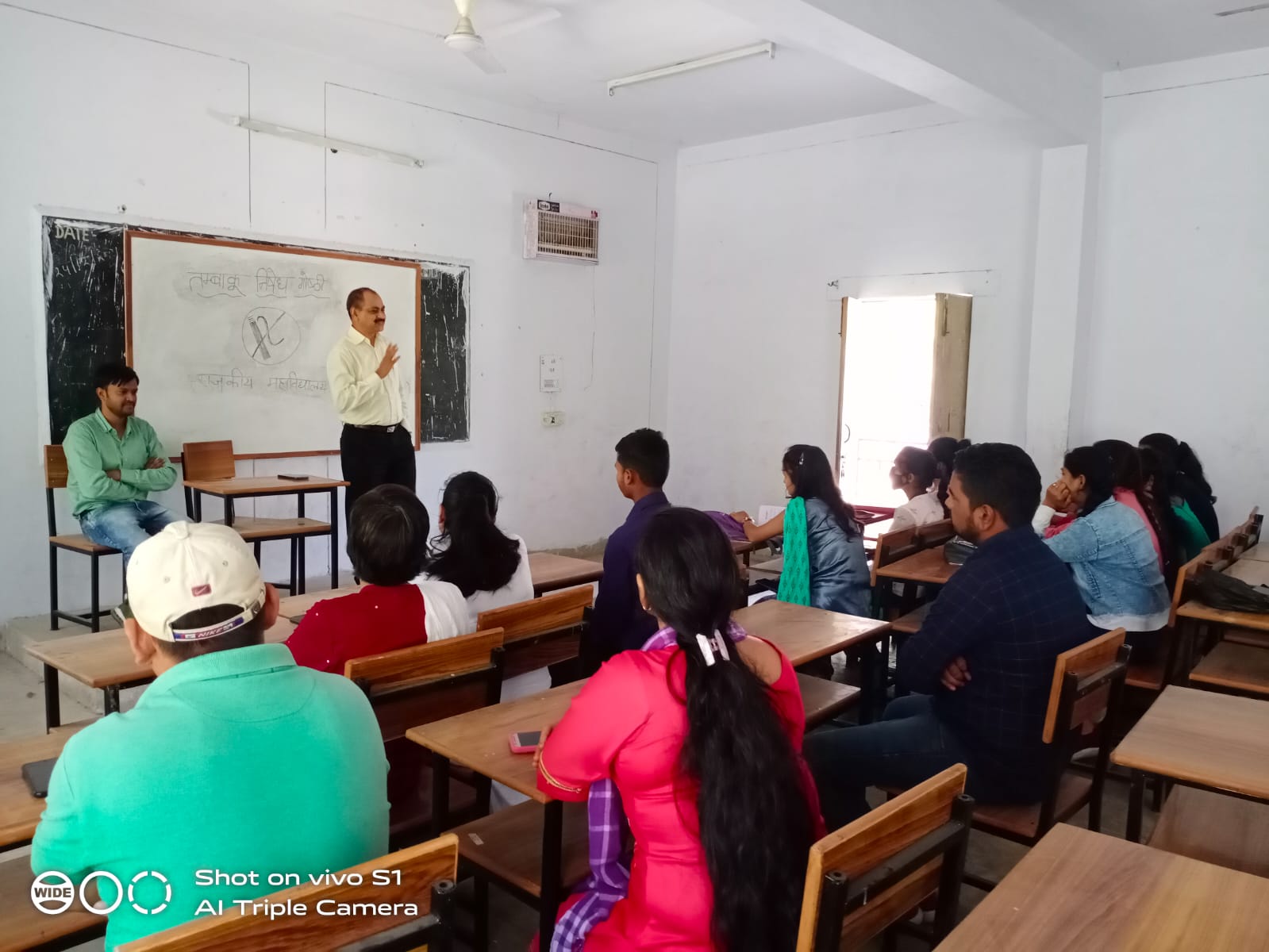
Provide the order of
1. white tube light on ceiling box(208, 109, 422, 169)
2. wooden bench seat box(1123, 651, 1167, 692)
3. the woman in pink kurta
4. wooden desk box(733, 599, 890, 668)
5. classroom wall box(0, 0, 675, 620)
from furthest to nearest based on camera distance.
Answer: white tube light on ceiling box(208, 109, 422, 169)
classroom wall box(0, 0, 675, 620)
wooden bench seat box(1123, 651, 1167, 692)
wooden desk box(733, 599, 890, 668)
the woman in pink kurta

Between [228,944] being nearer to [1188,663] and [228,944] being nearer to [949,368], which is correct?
[1188,663]

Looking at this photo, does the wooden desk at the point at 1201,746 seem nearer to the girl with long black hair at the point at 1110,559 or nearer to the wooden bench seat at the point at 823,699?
the wooden bench seat at the point at 823,699

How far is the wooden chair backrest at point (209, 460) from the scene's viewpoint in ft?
15.3

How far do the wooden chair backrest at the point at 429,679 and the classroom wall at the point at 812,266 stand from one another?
4373mm

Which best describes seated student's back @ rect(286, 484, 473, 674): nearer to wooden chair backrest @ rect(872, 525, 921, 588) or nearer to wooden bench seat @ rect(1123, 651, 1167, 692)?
wooden chair backrest @ rect(872, 525, 921, 588)

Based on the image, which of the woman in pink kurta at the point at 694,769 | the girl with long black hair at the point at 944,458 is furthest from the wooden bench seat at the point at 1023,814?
the girl with long black hair at the point at 944,458

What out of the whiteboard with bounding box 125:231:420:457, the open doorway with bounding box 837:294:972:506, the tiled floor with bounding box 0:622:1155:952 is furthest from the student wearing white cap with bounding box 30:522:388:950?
the open doorway with bounding box 837:294:972:506

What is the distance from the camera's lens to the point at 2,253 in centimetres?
415

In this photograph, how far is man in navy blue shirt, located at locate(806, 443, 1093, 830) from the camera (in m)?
2.04

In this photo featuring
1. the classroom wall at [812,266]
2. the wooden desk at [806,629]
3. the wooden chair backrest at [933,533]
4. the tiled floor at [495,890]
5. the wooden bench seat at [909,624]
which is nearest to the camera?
the tiled floor at [495,890]

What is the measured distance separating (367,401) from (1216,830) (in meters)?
4.04

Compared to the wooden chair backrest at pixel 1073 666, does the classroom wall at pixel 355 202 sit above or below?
above

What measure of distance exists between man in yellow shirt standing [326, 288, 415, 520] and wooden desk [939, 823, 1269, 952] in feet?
13.2

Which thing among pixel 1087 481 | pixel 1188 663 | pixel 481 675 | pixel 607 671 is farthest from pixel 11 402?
pixel 1188 663
